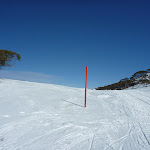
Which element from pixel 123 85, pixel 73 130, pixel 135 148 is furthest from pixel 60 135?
pixel 123 85

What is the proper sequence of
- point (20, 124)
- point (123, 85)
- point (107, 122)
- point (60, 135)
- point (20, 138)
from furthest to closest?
point (123, 85) < point (107, 122) < point (20, 124) < point (60, 135) < point (20, 138)

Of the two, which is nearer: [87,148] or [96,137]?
[87,148]

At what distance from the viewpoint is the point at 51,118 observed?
4.59 m

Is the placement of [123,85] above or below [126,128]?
above

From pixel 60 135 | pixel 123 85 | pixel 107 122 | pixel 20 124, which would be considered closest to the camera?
pixel 60 135

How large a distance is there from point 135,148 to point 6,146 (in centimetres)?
303

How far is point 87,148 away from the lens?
2.73 metres

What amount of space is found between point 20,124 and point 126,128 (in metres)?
3.55

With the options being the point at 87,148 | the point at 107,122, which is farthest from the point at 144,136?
the point at 87,148

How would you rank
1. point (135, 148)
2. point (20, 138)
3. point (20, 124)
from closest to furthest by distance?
point (135, 148) < point (20, 138) < point (20, 124)

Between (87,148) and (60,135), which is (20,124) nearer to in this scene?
(60,135)

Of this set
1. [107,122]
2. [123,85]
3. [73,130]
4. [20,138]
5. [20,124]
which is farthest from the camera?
[123,85]

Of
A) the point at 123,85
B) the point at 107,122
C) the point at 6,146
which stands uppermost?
the point at 123,85

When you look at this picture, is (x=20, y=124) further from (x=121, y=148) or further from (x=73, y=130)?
(x=121, y=148)
